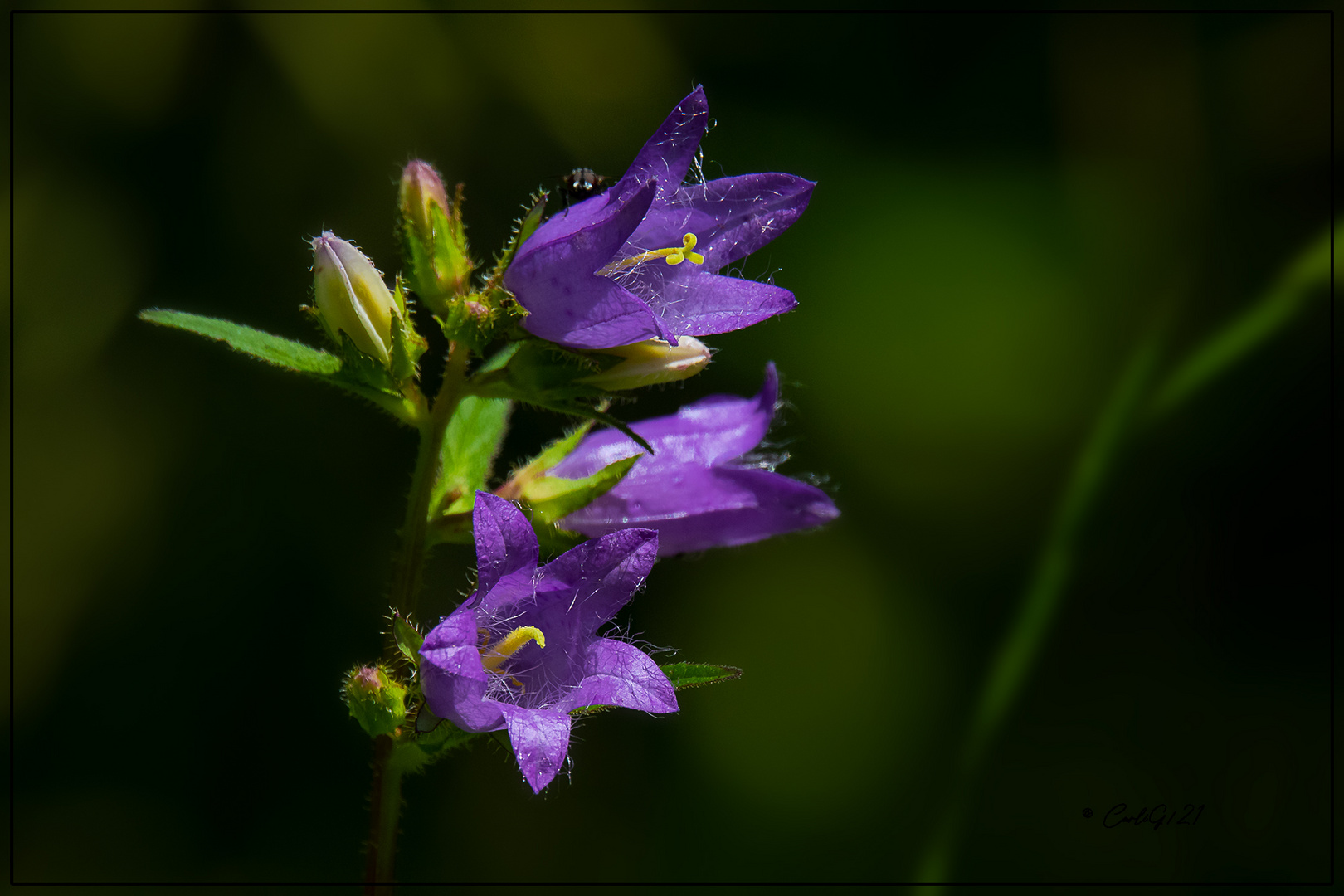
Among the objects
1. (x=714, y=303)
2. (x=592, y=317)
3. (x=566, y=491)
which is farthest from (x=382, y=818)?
(x=714, y=303)

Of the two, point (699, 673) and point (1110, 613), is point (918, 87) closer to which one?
point (1110, 613)

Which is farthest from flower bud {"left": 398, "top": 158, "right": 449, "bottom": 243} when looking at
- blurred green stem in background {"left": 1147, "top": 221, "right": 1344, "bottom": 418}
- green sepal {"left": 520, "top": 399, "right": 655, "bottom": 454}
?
blurred green stem in background {"left": 1147, "top": 221, "right": 1344, "bottom": 418}

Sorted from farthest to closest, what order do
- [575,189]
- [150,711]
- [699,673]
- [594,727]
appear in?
1. [594,727]
2. [150,711]
3. [575,189]
4. [699,673]

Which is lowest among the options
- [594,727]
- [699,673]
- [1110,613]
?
[594,727]

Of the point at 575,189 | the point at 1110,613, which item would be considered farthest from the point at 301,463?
the point at 1110,613

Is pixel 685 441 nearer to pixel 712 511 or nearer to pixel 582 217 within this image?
pixel 712 511

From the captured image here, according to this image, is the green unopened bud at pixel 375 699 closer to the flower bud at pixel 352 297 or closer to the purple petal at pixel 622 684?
the purple petal at pixel 622 684
